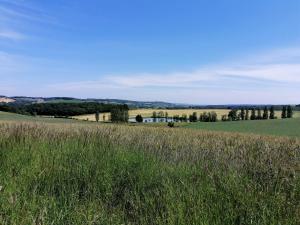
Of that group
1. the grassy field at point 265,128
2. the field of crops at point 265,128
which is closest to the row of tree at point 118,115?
the grassy field at point 265,128

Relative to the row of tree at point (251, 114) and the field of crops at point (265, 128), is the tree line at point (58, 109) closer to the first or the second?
Answer: the row of tree at point (251, 114)

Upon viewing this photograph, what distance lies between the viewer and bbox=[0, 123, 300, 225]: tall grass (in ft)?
13.9

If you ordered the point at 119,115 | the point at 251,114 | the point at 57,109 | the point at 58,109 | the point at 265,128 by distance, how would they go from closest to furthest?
the point at 265,128 < the point at 251,114 < the point at 57,109 < the point at 58,109 < the point at 119,115

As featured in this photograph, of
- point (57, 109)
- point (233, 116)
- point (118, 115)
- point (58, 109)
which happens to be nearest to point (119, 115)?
point (118, 115)

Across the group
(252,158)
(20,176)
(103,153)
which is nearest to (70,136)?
(103,153)

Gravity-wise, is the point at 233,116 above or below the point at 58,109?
below

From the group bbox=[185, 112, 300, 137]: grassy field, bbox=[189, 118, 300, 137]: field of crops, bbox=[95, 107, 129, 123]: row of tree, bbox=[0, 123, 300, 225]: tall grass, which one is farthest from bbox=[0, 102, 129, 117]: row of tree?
bbox=[0, 123, 300, 225]: tall grass

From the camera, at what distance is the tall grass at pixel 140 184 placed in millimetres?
4234

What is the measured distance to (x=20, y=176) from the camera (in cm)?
633

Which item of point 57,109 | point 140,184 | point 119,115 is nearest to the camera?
point 140,184

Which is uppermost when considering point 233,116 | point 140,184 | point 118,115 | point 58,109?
point 140,184

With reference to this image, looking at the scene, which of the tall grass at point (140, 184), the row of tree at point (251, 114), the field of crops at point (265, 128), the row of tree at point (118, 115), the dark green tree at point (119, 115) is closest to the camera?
the tall grass at point (140, 184)

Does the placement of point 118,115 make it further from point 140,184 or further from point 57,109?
point 140,184

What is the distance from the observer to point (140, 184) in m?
6.21
